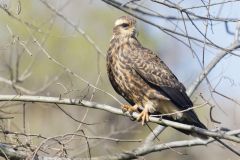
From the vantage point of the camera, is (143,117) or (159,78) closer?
(143,117)

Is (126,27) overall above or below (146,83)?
above

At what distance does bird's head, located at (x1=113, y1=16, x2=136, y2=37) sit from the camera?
6537mm

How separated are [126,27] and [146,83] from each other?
0.69 m

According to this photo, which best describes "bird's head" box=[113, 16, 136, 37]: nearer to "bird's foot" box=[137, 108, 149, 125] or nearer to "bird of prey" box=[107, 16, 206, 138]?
"bird of prey" box=[107, 16, 206, 138]

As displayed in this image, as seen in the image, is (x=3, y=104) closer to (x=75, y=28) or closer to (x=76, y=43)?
(x=75, y=28)

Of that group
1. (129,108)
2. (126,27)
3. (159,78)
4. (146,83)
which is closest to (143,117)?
(129,108)

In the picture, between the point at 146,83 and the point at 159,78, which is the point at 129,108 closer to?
the point at 146,83

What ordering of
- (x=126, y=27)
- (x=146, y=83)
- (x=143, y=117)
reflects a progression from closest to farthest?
(x=143, y=117) → (x=146, y=83) → (x=126, y=27)

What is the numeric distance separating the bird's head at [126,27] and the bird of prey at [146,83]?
0.17 metres

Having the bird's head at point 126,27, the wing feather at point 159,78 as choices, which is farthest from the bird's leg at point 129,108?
the bird's head at point 126,27

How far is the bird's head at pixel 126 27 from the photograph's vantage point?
21.4 feet

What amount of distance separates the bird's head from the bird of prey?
0.17 m

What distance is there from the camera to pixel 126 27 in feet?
21.6

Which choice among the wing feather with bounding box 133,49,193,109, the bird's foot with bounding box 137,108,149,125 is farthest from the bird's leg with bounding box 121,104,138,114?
the wing feather with bounding box 133,49,193,109
